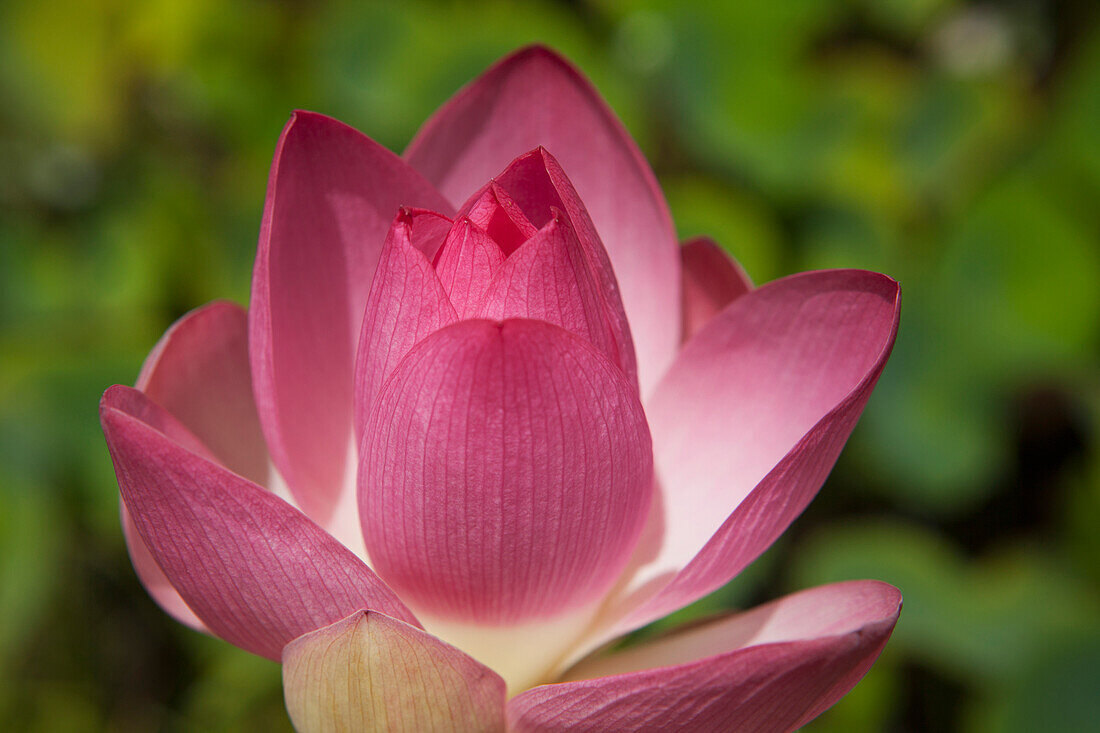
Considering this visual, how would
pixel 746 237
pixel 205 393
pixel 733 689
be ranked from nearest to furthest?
pixel 733 689, pixel 205 393, pixel 746 237

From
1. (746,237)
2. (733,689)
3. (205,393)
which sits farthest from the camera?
(746,237)

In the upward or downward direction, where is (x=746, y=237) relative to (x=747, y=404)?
upward

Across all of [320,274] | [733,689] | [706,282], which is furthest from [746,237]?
[733,689]

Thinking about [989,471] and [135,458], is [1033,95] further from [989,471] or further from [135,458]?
[135,458]

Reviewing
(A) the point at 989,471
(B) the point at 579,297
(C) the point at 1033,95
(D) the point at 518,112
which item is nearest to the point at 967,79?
(C) the point at 1033,95

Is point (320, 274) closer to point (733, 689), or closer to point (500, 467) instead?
point (500, 467)

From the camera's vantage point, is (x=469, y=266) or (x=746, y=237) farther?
(x=746, y=237)

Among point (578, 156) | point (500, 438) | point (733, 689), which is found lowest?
point (733, 689)
